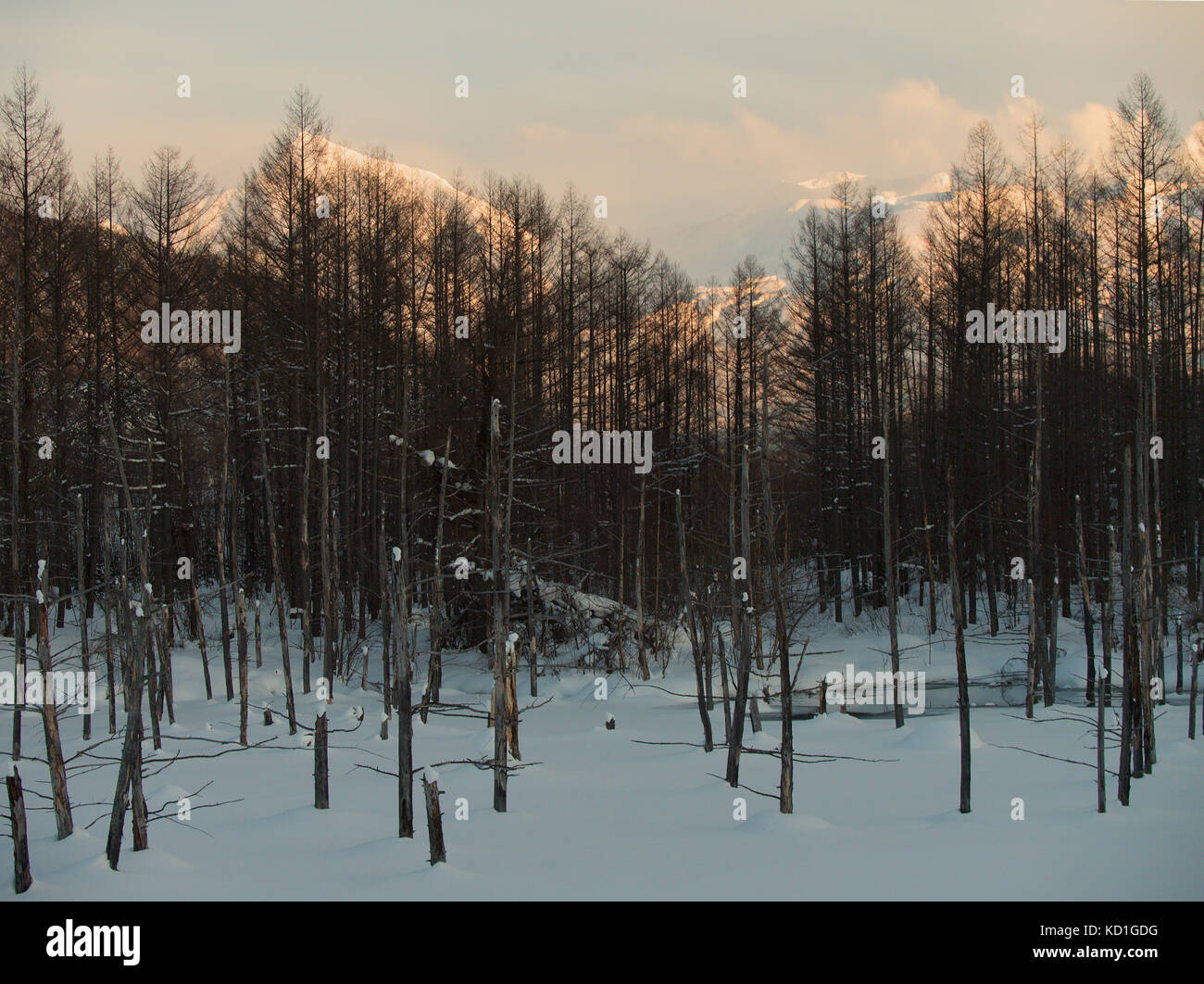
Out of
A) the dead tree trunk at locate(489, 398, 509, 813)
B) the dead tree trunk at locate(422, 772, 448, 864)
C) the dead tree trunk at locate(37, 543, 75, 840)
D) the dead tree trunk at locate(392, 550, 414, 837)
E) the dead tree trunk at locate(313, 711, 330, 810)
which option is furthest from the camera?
the dead tree trunk at locate(313, 711, 330, 810)

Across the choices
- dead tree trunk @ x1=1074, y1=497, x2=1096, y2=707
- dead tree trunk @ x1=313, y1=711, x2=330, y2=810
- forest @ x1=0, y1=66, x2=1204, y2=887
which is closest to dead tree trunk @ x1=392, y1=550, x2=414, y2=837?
dead tree trunk @ x1=313, y1=711, x2=330, y2=810

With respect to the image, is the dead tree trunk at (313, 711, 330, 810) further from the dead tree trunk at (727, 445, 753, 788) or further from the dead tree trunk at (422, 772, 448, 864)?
the dead tree trunk at (727, 445, 753, 788)

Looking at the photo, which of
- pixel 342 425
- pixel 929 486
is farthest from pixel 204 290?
pixel 929 486

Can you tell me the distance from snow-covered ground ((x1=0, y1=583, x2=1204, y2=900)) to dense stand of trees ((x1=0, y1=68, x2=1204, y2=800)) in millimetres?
3153

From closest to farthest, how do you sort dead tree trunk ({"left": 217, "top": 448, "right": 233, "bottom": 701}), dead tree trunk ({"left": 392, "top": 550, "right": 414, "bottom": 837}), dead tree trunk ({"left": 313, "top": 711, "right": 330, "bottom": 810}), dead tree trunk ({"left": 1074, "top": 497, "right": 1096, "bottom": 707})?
dead tree trunk ({"left": 392, "top": 550, "right": 414, "bottom": 837}) → dead tree trunk ({"left": 313, "top": 711, "right": 330, "bottom": 810}) → dead tree trunk ({"left": 1074, "top": 497, "right": 1096, "bottom": 707}) → dead tree trunk ({"left": 217, "top": 448, "right": 233, "bottom": 701})

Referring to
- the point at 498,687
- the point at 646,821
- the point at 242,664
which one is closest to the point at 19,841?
the point at 498,687

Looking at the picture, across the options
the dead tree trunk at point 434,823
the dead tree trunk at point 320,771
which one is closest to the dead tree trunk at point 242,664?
the dead tree trunk at point 320,771

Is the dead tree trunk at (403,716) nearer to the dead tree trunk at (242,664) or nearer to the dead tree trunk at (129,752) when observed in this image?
the dead tree trunk at (129,752)

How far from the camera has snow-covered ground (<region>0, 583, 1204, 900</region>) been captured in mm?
9383

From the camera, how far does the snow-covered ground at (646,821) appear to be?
9383 mm

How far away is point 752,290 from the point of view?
34281mm

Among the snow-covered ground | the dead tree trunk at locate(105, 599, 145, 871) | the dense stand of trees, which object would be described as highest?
the dense stand of trees

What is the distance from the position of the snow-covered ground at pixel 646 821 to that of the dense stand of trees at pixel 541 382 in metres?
3.15

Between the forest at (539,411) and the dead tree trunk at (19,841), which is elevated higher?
the forest at (539,411)
